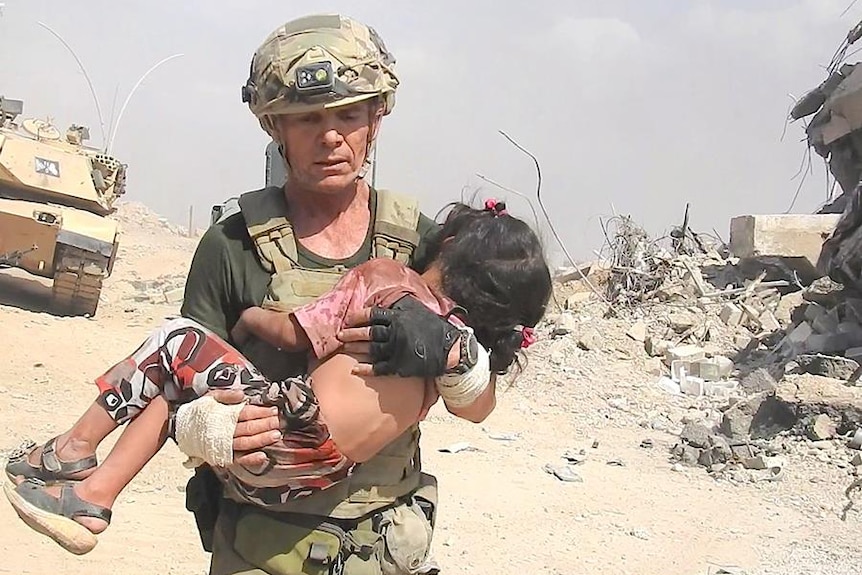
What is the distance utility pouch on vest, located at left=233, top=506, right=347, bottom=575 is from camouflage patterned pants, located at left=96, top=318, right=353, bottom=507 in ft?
0.23

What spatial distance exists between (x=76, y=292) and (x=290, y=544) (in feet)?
30.9

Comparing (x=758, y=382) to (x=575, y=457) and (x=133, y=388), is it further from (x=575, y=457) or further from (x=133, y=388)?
(x=133, y=388)

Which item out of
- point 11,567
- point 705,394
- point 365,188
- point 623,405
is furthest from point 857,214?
point 365,188

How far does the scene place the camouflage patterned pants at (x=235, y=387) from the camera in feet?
5.91

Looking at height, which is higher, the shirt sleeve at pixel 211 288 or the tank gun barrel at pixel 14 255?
the shirt sleeve at pixel 211 288

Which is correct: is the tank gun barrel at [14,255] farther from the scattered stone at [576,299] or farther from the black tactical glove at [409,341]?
the black tactical glove at [409,341]

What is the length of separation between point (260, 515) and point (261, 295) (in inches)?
16.0

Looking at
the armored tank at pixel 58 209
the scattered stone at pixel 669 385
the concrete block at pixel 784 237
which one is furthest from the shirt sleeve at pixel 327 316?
the concrete block at pixel 784 237

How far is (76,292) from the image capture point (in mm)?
10789

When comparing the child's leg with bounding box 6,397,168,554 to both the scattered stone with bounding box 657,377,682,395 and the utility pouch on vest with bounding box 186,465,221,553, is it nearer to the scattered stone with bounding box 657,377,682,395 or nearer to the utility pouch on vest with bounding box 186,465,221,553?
the utility pouch on vest with bounding box 186,465,221,553

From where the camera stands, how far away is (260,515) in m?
1.98

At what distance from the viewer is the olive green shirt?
2.03 metres

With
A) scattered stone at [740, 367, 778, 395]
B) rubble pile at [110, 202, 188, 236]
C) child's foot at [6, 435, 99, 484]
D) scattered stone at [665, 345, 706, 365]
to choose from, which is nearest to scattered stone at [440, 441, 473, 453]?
scattered stone at [740, 367, 778, 395]

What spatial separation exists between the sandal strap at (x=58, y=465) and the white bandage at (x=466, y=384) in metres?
0.68
